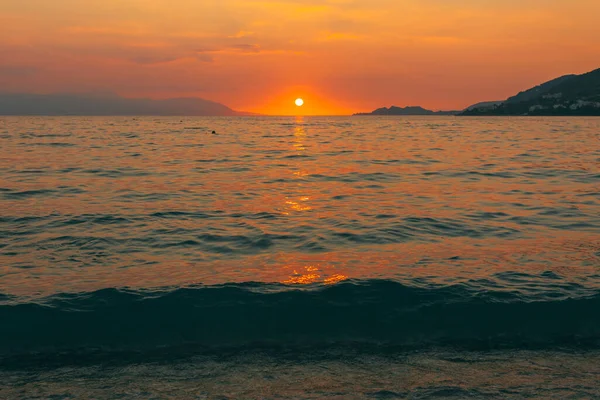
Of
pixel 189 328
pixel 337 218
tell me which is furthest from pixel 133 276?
pixel 337 218

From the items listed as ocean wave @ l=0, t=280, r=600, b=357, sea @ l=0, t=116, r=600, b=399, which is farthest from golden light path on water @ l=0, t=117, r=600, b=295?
ocean wave @ l=0, t=280, r=600, b=357

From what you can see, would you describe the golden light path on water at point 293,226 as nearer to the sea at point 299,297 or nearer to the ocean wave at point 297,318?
the sea at point 299,297

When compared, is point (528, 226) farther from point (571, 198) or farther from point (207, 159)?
point (207, 159)

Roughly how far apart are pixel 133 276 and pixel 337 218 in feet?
29.7

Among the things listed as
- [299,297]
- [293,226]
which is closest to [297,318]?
[299,297]

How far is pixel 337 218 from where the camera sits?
760 inches

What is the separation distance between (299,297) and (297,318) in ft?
2.63

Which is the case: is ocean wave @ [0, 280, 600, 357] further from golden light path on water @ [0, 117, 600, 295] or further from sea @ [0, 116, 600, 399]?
golden light path on water @ [0, 117, 600, 295]

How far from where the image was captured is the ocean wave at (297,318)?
9.25 meters

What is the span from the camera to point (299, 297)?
35.6 ft

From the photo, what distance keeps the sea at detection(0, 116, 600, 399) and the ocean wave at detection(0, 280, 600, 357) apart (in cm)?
4

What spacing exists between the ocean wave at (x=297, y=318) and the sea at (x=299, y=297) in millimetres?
39

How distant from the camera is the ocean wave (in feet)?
30.3

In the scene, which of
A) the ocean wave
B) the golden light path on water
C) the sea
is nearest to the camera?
the sea
